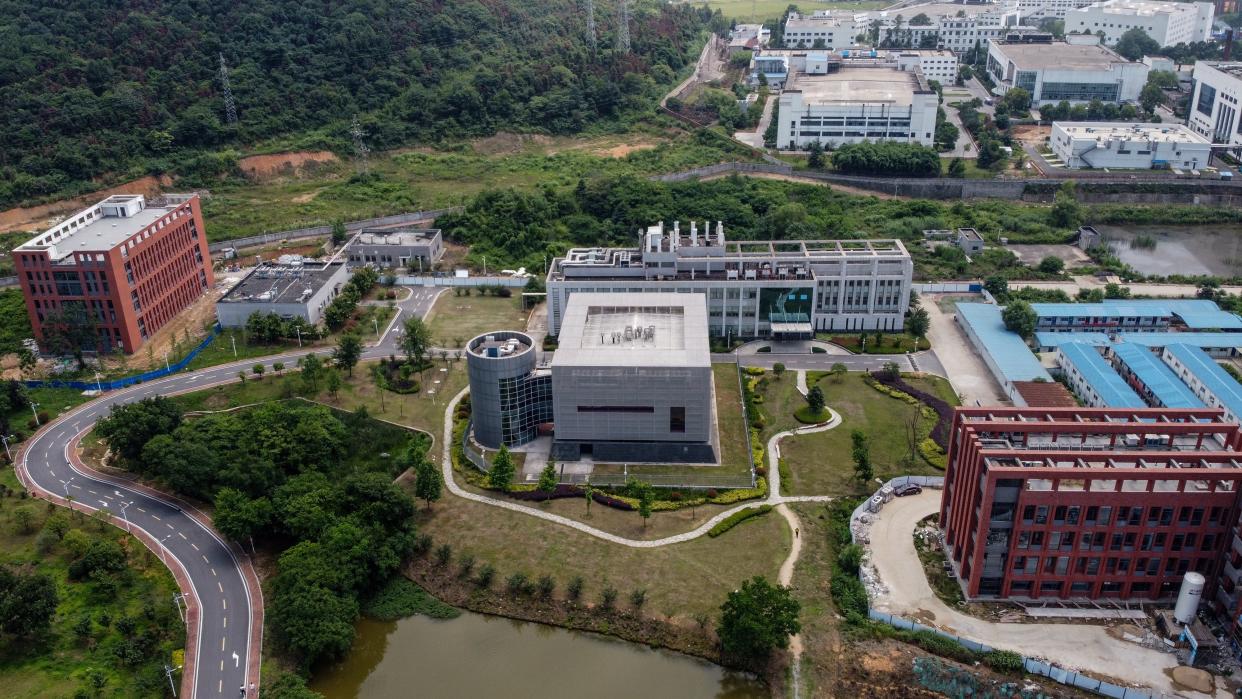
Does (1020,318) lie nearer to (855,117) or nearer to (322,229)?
(855,117)

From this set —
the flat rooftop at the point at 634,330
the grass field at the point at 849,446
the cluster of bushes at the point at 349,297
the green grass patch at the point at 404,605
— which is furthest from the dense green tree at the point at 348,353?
the grass field at the point at 849,446

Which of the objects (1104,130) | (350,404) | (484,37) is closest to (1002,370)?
(350,404)

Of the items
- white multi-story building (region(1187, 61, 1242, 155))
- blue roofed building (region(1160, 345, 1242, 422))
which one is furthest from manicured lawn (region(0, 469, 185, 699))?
white multi-story building (region(1187, 61, 1242, 155))

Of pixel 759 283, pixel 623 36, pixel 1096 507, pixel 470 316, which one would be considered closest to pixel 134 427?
pixel 470 316

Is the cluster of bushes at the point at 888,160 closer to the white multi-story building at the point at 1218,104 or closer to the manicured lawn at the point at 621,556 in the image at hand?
the white multi-story building at the point at 1218,104

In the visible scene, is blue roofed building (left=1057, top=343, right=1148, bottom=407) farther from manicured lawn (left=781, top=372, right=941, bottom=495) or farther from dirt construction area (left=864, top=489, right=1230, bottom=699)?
dirt construction area (left=864, top=489, right=1230, bottom=699)

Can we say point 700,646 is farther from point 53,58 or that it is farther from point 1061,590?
point 53,58
